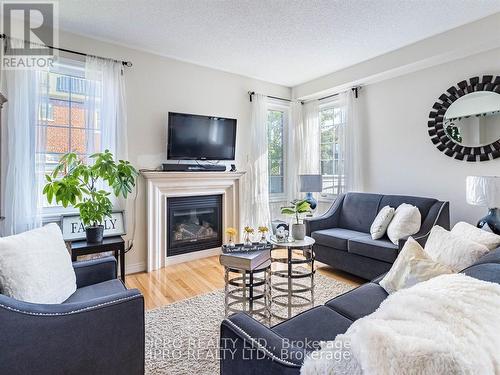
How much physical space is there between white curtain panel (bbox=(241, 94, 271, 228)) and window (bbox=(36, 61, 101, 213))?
2.16 metres

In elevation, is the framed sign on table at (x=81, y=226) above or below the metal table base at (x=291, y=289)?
above

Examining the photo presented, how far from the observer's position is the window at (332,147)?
438 cm

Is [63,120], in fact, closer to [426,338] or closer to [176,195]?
[176,195]

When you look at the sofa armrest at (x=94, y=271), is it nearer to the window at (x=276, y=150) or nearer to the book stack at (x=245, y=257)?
the book stack at (x=245, y=257)

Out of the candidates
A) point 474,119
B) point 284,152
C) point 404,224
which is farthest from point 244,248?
point 284,152

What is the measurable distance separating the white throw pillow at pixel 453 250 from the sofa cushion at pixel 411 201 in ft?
4.43

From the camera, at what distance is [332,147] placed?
182 inches

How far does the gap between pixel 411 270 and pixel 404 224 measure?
4.52 feet

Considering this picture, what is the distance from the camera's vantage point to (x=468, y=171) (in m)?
3.11

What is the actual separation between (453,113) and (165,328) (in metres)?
3.70

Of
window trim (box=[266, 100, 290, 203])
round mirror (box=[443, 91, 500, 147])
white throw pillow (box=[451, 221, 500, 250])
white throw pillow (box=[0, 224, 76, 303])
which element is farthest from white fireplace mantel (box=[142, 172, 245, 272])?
white throw pillow (box=[451, 221, 500, 250])

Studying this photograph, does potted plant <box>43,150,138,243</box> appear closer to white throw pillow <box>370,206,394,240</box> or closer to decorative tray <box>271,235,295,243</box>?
decorative tray <box>271,235,295,243</box>

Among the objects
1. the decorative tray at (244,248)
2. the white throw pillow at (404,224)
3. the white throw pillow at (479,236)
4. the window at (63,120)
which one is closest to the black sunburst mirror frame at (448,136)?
the white throw pillow at (404,224)

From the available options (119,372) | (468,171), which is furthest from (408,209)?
(119,372)
